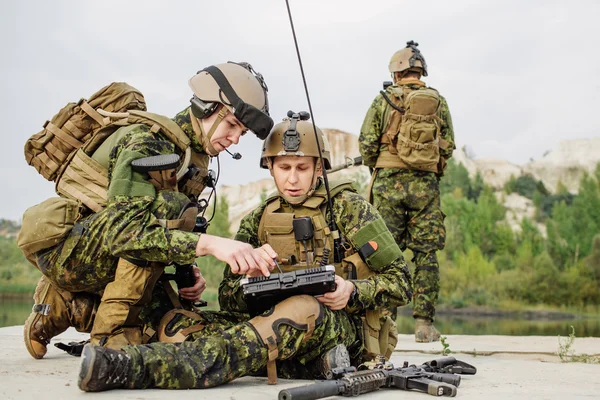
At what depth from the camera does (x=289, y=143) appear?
4434 mm

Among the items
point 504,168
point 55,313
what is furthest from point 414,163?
point 504,168

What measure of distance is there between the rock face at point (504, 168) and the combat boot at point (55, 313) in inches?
1553

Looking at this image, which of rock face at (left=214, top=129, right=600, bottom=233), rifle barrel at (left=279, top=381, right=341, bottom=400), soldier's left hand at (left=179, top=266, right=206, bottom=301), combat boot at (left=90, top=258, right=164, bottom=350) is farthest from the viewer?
rock face at (left=214, top=129, right=600, bottom=233)

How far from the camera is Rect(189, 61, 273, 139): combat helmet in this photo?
4184 millimetres

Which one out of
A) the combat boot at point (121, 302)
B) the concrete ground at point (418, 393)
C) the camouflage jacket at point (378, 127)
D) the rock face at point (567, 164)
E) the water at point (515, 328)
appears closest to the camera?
the concrete ground at point (418, 393)

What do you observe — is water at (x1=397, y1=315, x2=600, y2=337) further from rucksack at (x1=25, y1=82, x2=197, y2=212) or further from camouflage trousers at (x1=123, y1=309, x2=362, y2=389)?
rucksack at (x1=25, y1=82, x2=197, y2=212)

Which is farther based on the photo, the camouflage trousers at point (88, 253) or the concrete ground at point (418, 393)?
the camouflage trousers at point (88, 253)

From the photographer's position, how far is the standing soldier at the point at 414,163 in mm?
7070

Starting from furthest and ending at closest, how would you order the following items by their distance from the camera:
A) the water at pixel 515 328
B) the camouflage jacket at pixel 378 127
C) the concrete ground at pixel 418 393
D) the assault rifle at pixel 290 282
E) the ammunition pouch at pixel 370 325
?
the water at pixel 515 328 < the camouflage jacket at pixel 378 127 < the ammunition pouch at pixel 370 325 < the assault rifle at pixel 290 282 < the concrete ground at pixel 418 393

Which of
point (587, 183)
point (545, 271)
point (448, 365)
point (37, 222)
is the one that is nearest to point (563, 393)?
point (448, 365)

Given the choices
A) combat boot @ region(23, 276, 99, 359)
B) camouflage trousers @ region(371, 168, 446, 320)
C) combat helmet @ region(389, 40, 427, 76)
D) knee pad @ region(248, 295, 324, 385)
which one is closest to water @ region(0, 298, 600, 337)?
camouflage trousers @ region(371, 168, 446, 320)

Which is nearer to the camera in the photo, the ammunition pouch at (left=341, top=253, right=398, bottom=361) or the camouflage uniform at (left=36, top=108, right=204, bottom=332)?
the camouflage uniform at (left=36, top=108, right=204, bottom=332)

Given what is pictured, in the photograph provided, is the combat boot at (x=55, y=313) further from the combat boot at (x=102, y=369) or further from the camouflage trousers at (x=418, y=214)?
the camouflage trousers at (x=418, y=214)

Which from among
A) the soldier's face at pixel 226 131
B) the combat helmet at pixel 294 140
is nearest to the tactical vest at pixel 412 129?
the combat helmet at pixel 294 140
